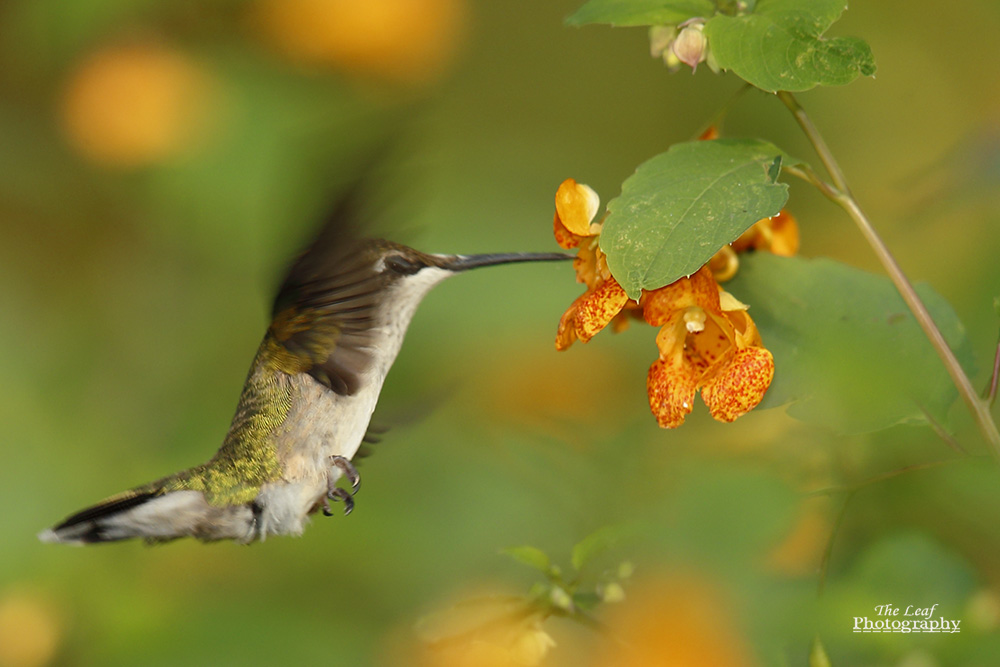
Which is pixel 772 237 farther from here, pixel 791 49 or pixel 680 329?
pixel 791 49

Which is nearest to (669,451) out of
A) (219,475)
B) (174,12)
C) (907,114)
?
(219,475)

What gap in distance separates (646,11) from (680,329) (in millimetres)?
416

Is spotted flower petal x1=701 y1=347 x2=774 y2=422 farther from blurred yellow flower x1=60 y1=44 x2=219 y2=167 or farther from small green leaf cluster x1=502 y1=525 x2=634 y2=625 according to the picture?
blurred yellow flower x1=60 y1=44 x2=219 y2=167

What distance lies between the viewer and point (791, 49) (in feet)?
3.38

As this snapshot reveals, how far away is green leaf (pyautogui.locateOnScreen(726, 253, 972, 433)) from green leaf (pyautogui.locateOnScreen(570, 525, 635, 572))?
0.28 m

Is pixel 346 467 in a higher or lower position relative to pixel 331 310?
lower

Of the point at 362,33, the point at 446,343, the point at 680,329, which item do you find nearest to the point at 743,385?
the point at 680,329

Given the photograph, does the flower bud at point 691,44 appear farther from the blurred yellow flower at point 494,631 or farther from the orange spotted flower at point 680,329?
the blurred yellow flower at point 494,631

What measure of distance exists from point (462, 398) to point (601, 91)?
171cm

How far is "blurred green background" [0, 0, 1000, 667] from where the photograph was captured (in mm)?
1363

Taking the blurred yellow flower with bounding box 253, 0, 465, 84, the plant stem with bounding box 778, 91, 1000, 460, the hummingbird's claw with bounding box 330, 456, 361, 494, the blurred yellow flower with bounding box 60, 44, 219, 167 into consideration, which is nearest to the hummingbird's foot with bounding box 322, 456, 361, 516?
the hummingbird's claw with bounding box 330, 456, 361, 494

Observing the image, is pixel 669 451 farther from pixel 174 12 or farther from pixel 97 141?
pixel 174 12

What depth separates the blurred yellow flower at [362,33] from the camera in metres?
3.19

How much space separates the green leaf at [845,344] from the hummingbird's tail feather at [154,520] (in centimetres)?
86
